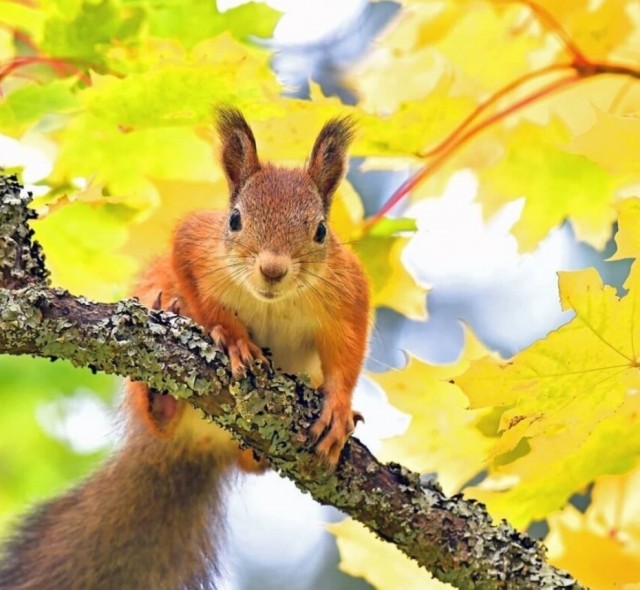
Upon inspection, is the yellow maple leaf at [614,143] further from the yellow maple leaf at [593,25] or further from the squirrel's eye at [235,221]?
the squirrel's eye at [235,221]

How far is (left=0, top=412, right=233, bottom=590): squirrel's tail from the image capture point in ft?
8.50

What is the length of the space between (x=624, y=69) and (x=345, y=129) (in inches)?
26.7

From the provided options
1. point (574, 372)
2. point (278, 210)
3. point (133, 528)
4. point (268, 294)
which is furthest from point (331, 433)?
point (133, 528)

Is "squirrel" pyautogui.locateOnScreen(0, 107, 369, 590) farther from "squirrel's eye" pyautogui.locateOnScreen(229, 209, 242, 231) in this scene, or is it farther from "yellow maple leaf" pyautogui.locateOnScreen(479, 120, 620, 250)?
"yellow maple leaf" pyautogui.locateOnScreen(479, 120, 620, 250)

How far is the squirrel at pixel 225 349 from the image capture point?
2270 mm

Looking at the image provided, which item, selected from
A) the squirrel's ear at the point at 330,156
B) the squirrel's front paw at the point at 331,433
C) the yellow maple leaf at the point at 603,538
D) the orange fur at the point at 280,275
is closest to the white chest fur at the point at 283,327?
the orange fur at the point at 280,275

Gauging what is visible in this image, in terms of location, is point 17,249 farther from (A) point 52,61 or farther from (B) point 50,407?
(B) point 50,407

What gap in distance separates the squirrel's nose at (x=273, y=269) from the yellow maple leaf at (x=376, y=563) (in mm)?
750

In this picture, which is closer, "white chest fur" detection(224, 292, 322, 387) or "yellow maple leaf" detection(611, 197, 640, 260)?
"yellow maple leaf" detection(611, 197, 640, 260)

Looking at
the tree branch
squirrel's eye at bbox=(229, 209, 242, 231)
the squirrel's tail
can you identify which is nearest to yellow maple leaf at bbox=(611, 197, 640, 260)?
the tree branch

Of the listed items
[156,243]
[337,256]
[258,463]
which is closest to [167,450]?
[258,463]

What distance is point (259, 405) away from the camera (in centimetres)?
189

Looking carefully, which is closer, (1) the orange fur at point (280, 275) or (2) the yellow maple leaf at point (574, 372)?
(2) the yellow maple leaf at point (574, 372)

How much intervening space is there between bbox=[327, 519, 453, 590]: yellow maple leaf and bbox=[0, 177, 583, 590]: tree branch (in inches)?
22.2
